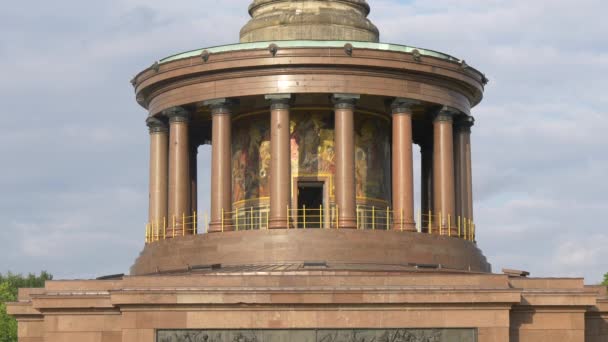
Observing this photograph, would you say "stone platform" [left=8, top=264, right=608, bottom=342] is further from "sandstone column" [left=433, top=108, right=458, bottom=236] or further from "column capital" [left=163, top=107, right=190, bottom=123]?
"column capital" [left=163, top=107, right=190, bottom=123]

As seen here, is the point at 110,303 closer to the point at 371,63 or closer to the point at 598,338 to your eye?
the point at 371,63

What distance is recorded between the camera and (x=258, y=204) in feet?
157

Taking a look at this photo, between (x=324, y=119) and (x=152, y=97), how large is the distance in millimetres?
5879

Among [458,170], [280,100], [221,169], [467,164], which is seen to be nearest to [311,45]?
[280,100]

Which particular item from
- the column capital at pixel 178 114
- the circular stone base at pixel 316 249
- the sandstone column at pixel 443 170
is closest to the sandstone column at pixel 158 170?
the column capital at pixel 178 114

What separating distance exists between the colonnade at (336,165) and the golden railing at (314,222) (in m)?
0.08

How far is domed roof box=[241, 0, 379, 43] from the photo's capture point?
4872cm

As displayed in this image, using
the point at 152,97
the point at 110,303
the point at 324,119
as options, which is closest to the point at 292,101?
the point at 324,119

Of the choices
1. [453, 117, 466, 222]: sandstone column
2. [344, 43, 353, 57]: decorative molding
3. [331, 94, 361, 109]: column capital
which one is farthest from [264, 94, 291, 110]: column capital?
[453, 117, 466, 222]: sandstone column

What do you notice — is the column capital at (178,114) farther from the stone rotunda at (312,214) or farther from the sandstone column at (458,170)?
the sandstone column at (458,170)

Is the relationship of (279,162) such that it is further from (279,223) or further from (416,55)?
(416,55)

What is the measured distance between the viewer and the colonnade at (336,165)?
150 feet

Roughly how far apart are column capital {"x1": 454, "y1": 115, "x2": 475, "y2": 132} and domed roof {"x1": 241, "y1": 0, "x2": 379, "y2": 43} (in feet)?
12.4

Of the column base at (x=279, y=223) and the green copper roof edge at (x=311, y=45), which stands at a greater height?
the green copper roof edge at (x=311, y=45)
